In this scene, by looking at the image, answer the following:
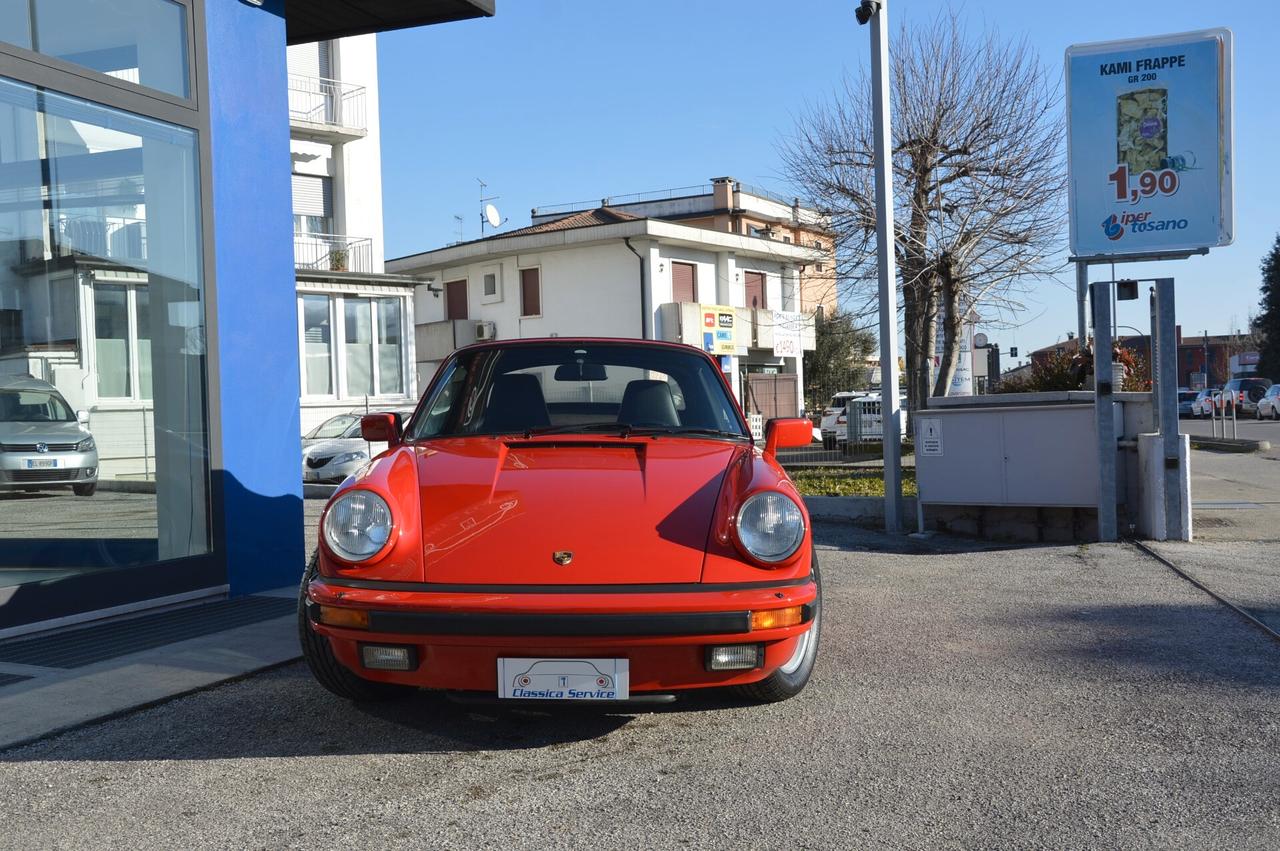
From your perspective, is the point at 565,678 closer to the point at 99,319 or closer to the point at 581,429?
the point at 581,429

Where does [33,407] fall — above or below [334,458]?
above

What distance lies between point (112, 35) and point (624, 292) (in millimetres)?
30176

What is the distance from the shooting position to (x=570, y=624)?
11.6ft

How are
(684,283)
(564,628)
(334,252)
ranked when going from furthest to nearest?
1. (684,283)
2. (334,252)
3. (564,628)

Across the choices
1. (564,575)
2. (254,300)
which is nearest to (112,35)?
(254,300)

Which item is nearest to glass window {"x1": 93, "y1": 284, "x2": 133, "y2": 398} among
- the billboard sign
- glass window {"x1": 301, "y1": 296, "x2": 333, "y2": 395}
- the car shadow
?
the car shadow

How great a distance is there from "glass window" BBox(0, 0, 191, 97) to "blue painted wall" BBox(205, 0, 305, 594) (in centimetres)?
24

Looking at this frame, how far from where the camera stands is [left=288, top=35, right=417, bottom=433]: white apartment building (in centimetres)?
2622

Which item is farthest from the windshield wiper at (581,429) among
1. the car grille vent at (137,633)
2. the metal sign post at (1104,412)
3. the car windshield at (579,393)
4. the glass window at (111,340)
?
the metal sign post at (1104,412)

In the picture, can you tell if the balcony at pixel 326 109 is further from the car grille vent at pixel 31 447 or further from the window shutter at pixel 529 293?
the car grille vent at pixel 31 447

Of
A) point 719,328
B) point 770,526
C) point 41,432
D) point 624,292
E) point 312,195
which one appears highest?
point 312,195

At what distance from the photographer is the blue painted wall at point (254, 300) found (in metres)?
7.03

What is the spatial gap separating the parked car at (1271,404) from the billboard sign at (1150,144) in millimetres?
34990

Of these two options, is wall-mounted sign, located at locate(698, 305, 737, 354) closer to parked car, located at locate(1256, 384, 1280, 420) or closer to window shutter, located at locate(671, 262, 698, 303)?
window shutter, located at locate(671, 262, 698, 303)
